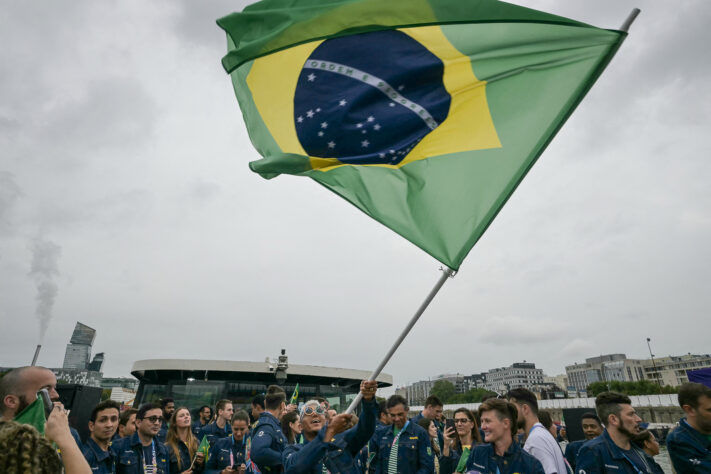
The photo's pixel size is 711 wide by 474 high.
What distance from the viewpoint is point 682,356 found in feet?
444

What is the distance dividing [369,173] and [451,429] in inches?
173

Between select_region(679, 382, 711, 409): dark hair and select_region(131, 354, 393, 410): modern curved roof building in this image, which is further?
select_region(131, 354, 393, 410): modern curved roof building

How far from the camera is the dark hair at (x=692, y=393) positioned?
12.8 feet

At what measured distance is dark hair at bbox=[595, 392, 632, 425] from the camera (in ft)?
12.4

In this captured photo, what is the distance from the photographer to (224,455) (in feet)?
20.4

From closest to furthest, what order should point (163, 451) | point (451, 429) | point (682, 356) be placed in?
1. point (163, 451)
2. point (451, 429)
3. point (682, 356)

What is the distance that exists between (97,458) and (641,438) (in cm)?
570

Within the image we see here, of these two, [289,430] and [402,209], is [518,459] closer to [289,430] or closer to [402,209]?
[402,209]

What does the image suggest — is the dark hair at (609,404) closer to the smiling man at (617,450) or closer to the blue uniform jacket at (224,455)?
the smiling man at (617,450)

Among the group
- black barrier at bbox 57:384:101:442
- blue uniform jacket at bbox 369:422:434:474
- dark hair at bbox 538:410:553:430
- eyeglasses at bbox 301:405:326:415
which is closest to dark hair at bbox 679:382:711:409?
dark hair at bbox 538:410:553:430

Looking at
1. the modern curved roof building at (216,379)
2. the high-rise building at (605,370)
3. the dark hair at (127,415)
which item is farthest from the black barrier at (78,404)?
the high-rise building at (605,370)

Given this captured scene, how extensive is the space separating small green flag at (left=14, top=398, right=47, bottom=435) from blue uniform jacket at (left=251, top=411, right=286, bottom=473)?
2120mm

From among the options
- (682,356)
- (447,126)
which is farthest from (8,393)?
(682,356)

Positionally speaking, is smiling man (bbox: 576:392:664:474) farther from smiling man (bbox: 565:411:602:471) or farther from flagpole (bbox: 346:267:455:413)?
flagpole (bbox: 346:267:455:413)
